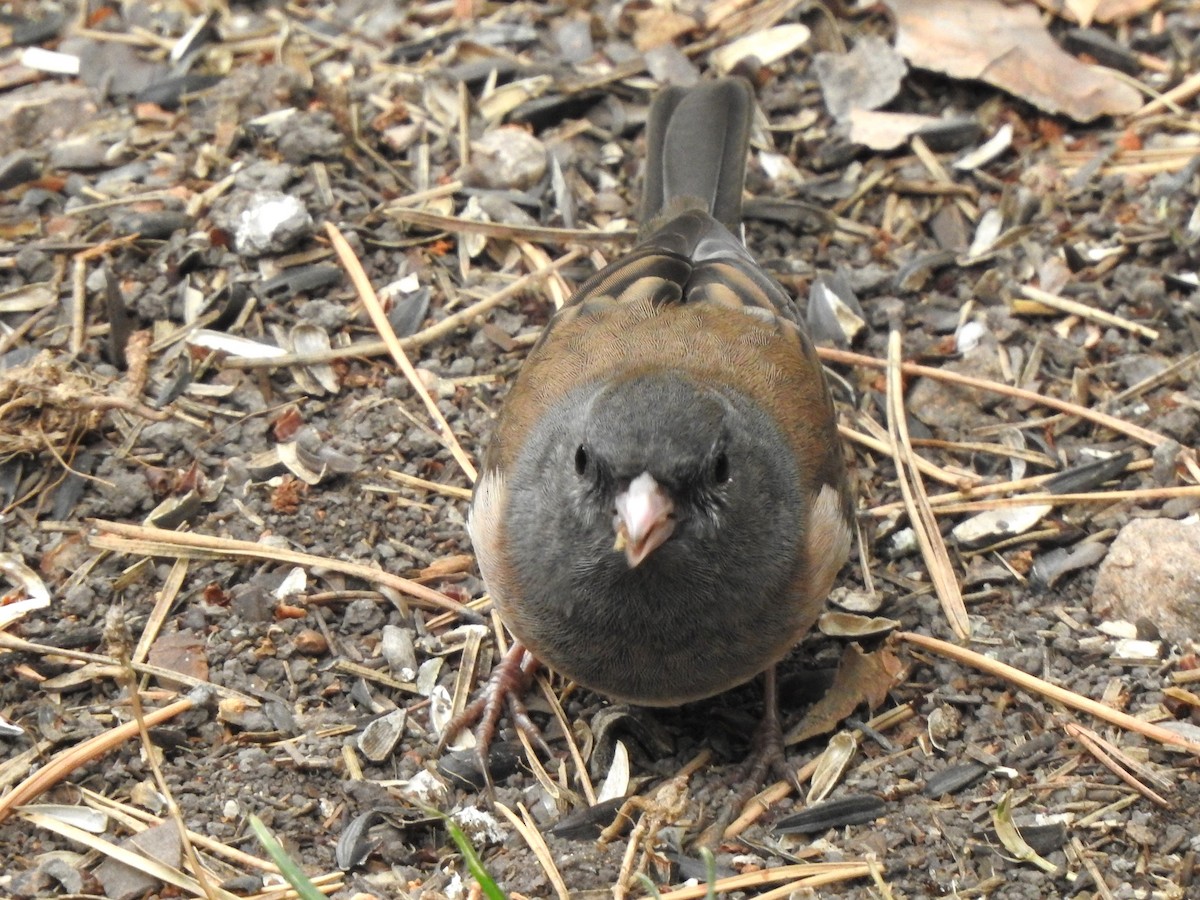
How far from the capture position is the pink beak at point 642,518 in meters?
2.88

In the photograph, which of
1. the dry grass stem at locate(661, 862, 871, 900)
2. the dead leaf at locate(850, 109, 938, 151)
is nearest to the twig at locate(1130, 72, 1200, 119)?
the dead leaf at locate(850, 109, 938, 151)

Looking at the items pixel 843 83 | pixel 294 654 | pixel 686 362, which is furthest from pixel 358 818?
pixel 843 83

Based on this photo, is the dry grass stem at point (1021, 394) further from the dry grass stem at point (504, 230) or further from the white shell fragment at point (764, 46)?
the white shell fragment at point (764, 46)

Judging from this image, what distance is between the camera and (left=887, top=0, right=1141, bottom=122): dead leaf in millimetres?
4996

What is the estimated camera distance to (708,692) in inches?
130

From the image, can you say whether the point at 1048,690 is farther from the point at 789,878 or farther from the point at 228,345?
the point at 228,345

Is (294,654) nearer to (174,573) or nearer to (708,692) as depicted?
(174,573)

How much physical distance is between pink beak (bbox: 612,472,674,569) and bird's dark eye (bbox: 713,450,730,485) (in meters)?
0.15

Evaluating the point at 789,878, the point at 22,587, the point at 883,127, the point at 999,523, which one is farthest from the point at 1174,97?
the point at 22,587

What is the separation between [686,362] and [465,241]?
135 centimetres

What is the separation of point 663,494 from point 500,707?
0.94 meters

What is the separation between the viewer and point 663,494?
9.65ft

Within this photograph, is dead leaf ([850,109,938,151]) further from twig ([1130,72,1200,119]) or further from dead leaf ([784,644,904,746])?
dead leaf ([784,644,904,746])

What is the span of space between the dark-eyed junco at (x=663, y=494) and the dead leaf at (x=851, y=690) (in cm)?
26
